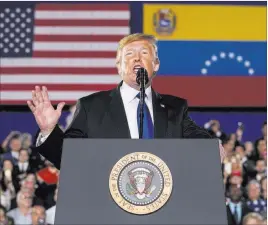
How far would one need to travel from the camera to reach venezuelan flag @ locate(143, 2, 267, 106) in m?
7.27

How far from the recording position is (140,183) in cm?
135

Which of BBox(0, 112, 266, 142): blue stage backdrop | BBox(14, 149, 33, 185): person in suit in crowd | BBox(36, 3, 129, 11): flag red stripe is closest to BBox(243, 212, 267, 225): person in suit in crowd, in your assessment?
BBox(0, 112, 266, 142): blue stage backdrop

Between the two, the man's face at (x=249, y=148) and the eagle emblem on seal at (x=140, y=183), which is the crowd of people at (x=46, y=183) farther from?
the eagle emblem on seal at (x=140, y=183)

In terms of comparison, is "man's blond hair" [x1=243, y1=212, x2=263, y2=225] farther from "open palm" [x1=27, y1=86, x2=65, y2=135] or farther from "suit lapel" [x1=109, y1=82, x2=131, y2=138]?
"open palm" [x1=27, y1=86, x2=65, y2=135]

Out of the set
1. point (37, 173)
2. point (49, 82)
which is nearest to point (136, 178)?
point (37, 173)

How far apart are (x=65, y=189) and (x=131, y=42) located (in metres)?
0.61

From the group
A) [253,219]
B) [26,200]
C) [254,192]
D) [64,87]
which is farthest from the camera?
[64,87]

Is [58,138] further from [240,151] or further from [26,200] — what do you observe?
[240,151]

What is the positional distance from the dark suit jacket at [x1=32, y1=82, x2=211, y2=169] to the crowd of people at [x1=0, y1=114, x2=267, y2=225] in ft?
12.3

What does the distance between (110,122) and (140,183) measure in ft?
1.23

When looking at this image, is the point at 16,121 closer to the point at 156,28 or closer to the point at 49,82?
the point at 49,82

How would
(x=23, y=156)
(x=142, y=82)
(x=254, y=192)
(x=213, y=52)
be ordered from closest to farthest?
(x=142, y=82), (x=254, y=192), (x=23, y=156), (x=213, y=52)

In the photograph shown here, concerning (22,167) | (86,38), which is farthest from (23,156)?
(86,38)

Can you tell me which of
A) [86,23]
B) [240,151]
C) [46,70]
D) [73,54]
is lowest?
[240,151]
